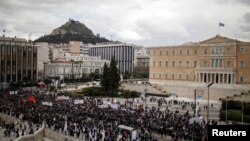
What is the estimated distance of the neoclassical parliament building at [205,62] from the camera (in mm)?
61500

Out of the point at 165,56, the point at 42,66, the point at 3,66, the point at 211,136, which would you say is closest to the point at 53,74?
the point at 42,66

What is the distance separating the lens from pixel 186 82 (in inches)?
2717

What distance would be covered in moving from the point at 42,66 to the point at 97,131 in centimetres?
7724

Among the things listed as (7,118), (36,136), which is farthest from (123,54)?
(36,136)

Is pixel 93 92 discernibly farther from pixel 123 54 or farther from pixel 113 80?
pixel 123 54

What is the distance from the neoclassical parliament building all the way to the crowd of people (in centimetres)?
3048

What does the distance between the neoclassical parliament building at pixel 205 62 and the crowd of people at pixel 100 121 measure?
30481 millimetres

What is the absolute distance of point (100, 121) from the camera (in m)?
34.6

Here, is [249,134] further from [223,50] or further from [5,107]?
[223,50]

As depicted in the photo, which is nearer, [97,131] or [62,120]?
[97,131]

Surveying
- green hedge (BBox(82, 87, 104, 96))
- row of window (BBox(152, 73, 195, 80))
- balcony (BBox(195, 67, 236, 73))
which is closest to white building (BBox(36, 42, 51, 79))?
green hedge (BBox(82, 87, 104, 96))

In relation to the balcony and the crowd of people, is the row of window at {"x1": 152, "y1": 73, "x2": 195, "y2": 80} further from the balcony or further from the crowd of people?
the crowd of people

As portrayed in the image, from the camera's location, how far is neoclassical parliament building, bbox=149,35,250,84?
202 feet

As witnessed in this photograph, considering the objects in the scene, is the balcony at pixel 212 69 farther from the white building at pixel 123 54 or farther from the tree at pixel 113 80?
the white building at pixel 123 54
